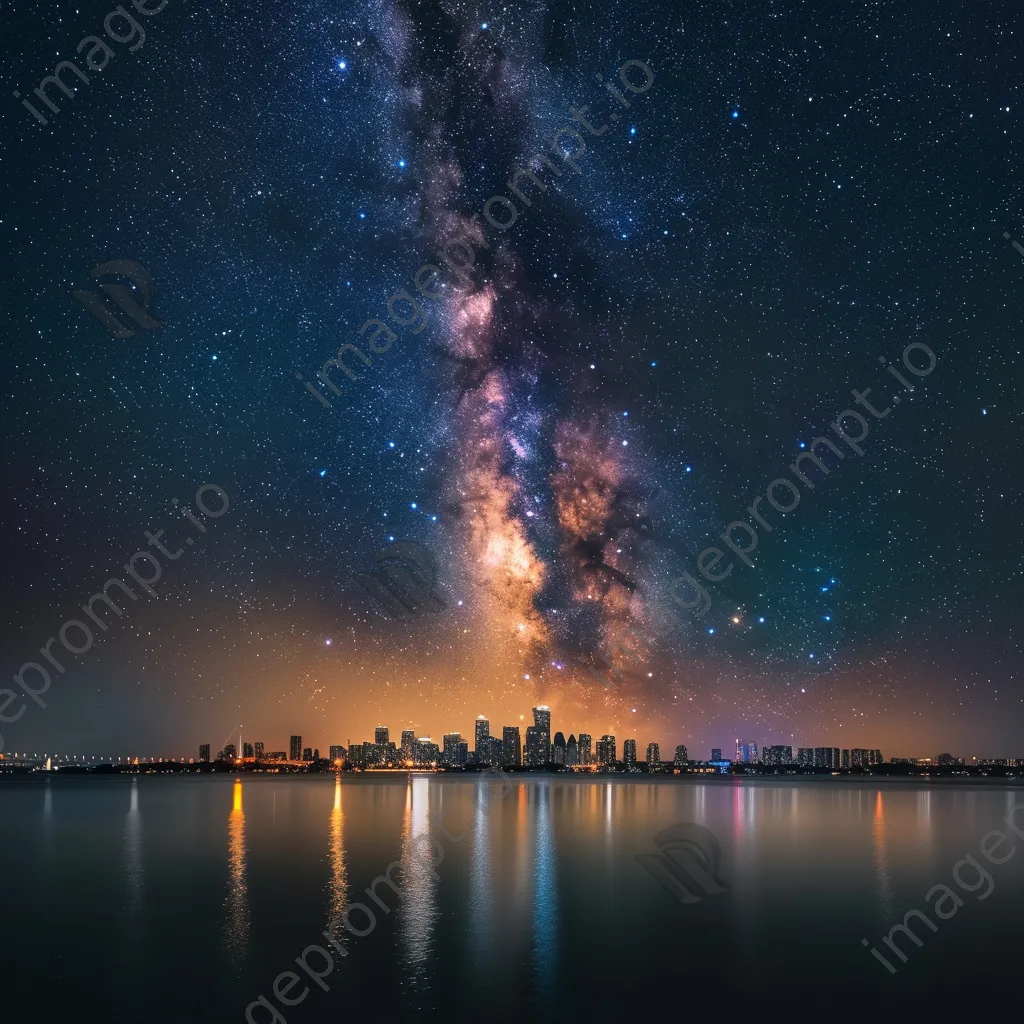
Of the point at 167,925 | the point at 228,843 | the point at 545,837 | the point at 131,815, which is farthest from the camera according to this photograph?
the point at 131,815

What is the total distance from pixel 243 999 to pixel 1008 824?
6634 cm

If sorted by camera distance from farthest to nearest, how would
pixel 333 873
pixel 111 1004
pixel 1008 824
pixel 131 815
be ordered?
pixel 131 815 < pixel 1008 824 < pixel 333 873 < pixel 111 1004

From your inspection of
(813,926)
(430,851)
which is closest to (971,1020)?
(813,926)

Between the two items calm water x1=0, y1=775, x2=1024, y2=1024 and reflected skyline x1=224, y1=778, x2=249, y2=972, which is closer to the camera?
calm water x1=0, y1=775, x2=1024, y2=1024

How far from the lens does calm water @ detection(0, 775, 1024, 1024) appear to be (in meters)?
18.0

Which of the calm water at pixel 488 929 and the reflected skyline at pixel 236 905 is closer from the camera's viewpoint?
the calm water at pixel 488 929

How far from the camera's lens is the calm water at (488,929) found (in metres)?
18.0

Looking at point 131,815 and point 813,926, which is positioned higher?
point 813,926

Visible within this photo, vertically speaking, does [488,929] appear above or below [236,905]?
above

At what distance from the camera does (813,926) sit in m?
25.2

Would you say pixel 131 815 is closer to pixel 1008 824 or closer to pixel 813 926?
pixel 813 926

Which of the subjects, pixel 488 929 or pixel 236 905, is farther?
pixel 236 905

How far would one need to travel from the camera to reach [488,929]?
24172 mm

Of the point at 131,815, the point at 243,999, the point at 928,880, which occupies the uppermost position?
the point at 243,999
